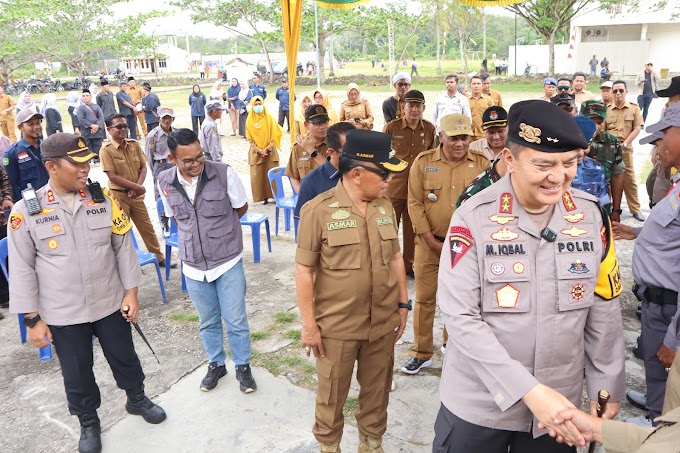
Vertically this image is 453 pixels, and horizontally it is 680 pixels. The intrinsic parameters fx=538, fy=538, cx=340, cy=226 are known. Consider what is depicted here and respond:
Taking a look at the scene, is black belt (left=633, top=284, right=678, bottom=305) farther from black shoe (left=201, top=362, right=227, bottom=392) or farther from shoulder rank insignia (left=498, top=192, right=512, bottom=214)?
black shoe (left=201, top=362, right=227, bottom=392)

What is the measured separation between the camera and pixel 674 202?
8.89 ft

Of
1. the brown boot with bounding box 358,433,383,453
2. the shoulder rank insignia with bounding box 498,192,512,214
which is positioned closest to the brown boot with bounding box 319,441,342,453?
the brown boot with bounding box 358,433,383,453

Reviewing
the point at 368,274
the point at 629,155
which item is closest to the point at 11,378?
the point at 368,274

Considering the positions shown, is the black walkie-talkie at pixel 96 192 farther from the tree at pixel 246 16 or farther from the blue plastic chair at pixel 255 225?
the tree at pixel 246 16

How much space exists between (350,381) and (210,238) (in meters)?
1.49

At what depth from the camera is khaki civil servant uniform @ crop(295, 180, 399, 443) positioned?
2.75m

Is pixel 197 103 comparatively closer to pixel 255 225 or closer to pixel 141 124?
pixel 141 124

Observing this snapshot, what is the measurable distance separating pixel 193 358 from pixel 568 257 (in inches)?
132

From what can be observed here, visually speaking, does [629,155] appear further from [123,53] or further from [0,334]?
[123,53]

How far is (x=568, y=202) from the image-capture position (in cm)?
193

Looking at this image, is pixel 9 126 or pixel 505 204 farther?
pixel 9 126

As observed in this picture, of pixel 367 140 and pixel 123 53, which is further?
pixel 123 53

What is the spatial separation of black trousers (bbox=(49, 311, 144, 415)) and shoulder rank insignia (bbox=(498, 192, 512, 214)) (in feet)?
8.30

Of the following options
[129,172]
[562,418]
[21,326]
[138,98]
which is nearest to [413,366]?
[562,418]
